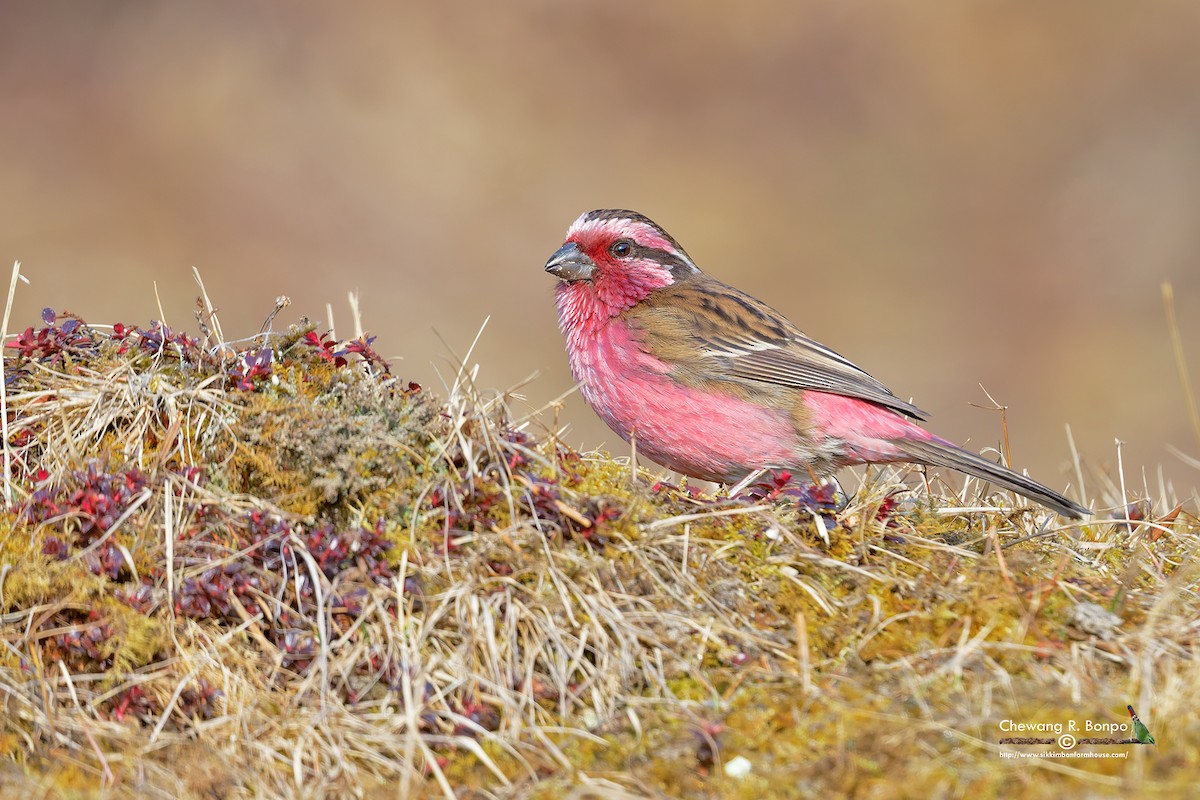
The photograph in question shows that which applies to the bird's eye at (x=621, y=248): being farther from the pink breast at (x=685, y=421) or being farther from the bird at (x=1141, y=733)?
the bird at (x=1141, y=733)

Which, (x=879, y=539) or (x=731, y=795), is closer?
(x=731, y=795)

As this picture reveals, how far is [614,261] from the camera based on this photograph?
609 centimetres

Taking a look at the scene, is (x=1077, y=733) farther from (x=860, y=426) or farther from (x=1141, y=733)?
(x=860, y=426)

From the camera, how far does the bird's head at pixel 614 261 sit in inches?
236

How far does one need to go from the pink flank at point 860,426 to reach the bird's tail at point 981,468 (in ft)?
A: 0.18

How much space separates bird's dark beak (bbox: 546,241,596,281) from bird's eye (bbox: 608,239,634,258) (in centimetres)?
14

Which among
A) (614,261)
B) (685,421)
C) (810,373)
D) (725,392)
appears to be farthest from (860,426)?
(614,261)

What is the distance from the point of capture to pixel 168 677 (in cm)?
315

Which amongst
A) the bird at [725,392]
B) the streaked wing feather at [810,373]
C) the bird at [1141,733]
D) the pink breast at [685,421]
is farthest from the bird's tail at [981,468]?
the bird at [1141,733]

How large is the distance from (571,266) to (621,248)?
0.99 feet

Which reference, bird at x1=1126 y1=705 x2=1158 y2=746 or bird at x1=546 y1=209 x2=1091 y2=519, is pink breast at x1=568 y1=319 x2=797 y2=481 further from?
bird at x1=1126 y1=705 x2=1158 y2=746

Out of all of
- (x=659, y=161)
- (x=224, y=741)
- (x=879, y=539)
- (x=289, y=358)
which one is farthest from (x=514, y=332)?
(x=224, y=741)

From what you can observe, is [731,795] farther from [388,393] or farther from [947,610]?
[388,393]

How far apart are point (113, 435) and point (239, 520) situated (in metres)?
0.68
